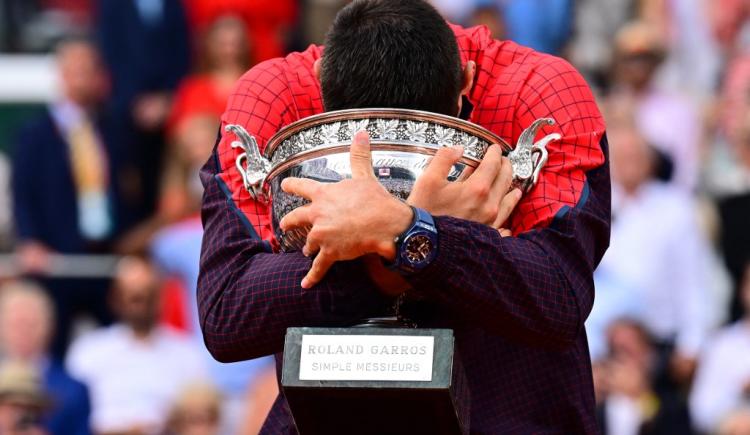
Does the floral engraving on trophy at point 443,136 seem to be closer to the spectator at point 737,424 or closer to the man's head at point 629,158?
the spectator at point 737,424

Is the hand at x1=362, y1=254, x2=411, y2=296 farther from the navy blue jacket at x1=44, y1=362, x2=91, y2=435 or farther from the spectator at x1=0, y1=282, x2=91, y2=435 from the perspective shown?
the spectator at x1=0, y1=282, x2=91, y2=435

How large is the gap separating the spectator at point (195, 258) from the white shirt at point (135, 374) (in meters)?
0.12

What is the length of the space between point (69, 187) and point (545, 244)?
5.74 metres

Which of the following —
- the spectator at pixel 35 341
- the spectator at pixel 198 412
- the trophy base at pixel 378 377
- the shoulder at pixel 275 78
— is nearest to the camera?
the trophy base at pixel 378 377

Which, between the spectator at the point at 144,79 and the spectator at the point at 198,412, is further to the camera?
the spectator at the point at 144,79

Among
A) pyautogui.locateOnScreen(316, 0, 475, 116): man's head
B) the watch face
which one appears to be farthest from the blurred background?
the watch face

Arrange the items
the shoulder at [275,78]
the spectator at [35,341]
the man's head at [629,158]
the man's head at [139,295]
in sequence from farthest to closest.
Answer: the man's head at [139,295] < the man's head at [629,158] < the spectator at [35,341] < the shoulder at [275,78]

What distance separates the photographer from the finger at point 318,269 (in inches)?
112

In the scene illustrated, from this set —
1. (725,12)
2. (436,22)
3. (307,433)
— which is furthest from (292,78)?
(725,12)

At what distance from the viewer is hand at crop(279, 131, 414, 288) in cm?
277

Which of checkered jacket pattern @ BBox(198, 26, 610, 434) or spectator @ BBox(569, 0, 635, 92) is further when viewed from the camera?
spectator @ BBox(569, 0, 635, 92)

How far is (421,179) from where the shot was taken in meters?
2.86

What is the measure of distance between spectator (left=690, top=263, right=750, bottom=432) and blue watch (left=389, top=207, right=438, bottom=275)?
4080 mm

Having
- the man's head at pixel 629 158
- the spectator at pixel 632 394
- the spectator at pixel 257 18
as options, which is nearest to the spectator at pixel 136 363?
the spectator at pixel 257 18
